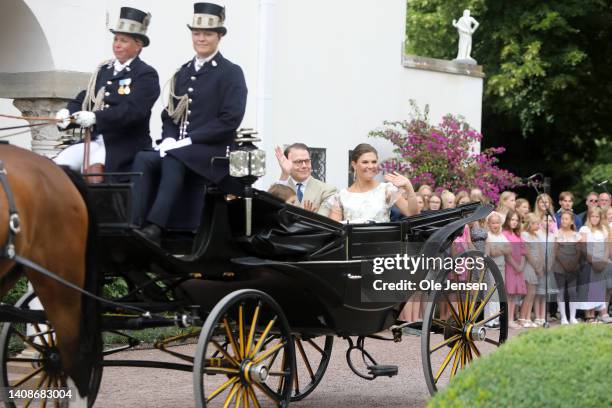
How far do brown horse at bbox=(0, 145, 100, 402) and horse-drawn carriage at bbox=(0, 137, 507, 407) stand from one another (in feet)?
0.03

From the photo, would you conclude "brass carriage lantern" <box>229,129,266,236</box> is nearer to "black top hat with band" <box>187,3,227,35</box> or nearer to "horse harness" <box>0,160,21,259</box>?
"black top hat with band" <box>187,3,227,35</box>

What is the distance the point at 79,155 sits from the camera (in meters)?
7.42

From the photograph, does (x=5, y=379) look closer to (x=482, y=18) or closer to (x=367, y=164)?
(x=367, y=164)

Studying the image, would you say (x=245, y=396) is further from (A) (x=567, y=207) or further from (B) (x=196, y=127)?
(A) (x=567, y=207)

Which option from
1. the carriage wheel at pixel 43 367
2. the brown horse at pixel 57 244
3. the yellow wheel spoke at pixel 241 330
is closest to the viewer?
the brown horse at pixel 57 244

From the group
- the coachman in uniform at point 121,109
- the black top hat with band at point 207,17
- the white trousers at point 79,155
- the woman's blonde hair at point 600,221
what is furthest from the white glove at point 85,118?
the woman's blonde hair at point 600,221

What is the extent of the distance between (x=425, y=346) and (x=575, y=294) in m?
7.63

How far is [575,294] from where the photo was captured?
15.1 metres

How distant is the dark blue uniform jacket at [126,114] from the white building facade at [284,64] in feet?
9.33

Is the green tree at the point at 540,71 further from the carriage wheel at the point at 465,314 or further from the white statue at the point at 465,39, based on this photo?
the carriage wheel at the point at 465,314

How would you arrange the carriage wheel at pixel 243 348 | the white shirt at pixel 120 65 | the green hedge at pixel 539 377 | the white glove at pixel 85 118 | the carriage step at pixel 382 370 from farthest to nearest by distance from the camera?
1. the carriage step at pixel 382 370
2. the white shirt at pixel 120 65
3. the white glove at pixel 85 118
4. the carriage wheel at pixel 243 348
5. the green hedge at pixel 539 377

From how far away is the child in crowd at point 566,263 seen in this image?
1502cm

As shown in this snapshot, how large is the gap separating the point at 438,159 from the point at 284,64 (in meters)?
2.93

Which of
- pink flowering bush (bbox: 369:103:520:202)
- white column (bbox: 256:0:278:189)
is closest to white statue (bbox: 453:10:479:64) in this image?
pink flowering bush (bbox: 369:103:520:202)
